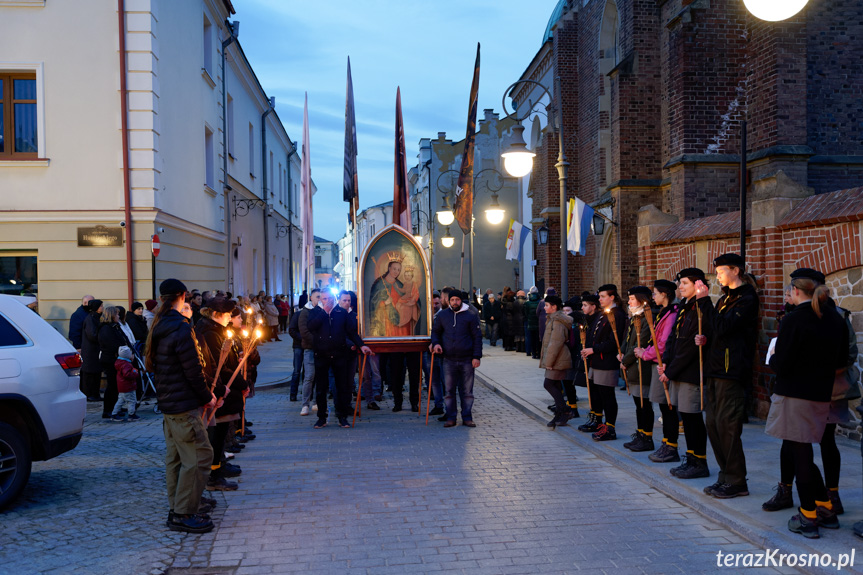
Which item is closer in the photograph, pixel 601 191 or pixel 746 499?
pixel 746 499

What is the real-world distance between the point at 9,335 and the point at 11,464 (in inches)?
45.1

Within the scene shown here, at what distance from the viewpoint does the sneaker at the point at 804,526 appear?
5.00m

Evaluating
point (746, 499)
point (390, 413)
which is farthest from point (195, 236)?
point (746, 499)

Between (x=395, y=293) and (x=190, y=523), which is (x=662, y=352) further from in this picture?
(x=395, y=293)

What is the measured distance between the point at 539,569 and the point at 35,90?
1414 centimetres

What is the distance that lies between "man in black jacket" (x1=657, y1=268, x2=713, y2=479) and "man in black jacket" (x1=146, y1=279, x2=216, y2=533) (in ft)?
14.0

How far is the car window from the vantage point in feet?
20.9

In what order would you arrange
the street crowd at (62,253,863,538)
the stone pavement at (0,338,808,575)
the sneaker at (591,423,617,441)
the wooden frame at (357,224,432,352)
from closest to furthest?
the stone pavement at (0,338,808,575) < the street crowd at (62,253,863,538) < the sneaker at (591,423,617,441) < the wooden frame at (357,224,432,352)

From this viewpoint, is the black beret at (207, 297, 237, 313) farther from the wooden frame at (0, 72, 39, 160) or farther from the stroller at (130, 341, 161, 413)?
the wooden frame at (0, 72, 39, 160)

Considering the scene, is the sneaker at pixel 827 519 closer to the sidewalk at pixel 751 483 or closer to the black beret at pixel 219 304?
the sidewalk at pixel 751 483

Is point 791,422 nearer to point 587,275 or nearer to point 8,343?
point 8,343

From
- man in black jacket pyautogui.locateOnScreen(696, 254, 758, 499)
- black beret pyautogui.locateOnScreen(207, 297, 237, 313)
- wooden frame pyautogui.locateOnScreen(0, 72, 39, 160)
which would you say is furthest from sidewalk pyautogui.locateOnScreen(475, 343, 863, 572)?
wooden frame pyautogui.locateOnScreen(0, 72, 39, 160)

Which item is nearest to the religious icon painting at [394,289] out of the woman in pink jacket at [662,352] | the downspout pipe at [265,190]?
the woman in pink jacket at [662,352]

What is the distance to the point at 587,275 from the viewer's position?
23.6 metres
